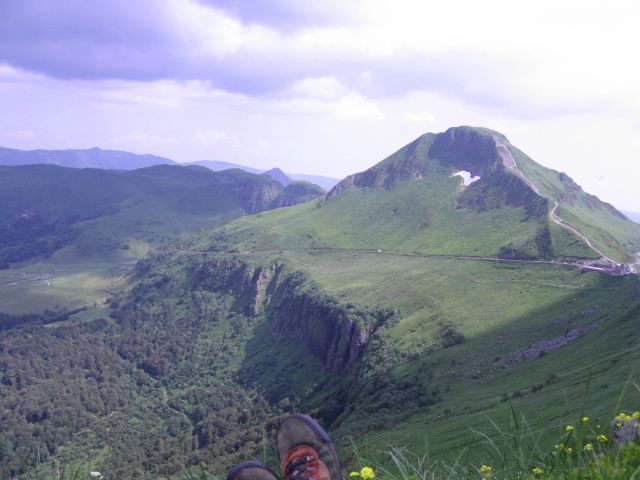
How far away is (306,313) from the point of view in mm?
144875

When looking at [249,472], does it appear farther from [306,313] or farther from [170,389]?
[170,389]

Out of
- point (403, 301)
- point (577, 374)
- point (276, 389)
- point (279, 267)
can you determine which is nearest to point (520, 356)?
point (577, 374)

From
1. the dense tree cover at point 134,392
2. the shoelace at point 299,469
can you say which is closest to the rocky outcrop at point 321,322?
the dense tree cover at point 134,392

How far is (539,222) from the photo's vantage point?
141m

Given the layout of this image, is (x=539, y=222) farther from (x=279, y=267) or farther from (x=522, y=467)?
(x=522, y=467)

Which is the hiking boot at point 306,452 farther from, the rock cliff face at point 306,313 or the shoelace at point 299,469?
the rock cliff face at point 306,313

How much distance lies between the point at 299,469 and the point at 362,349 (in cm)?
10759

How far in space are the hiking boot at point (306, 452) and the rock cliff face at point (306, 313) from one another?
10585 cm

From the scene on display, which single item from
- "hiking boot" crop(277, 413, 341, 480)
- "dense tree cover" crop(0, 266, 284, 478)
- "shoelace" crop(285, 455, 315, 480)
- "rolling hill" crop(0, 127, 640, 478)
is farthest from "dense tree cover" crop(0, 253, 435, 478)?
"shoelace" crop(285, 455, 315, 480)

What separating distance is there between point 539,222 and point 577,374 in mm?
95813

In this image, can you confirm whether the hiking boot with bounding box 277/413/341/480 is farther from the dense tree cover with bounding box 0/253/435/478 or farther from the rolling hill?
the dense tree cover with bounding box 0/253/435/478

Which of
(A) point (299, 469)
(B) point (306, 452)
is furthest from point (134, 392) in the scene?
(A) point (299, 469)

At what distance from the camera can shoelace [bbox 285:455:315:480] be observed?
29.4 feet

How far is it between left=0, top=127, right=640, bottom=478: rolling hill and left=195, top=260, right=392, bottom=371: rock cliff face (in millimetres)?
595
